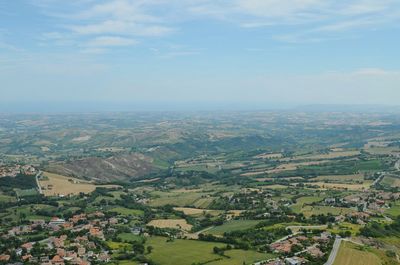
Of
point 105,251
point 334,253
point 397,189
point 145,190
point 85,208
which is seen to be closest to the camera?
point 334,253

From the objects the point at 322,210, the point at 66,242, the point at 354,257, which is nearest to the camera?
the point at 354,257

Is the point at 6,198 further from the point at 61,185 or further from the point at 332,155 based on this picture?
the point at 332,155

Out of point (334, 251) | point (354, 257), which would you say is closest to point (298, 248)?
point (334, 251)

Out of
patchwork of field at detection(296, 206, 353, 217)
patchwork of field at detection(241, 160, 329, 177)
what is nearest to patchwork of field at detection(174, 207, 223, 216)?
patchwork of field at detection(296, 206, 353, 217)

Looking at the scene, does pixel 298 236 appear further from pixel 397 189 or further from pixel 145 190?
pixel 145 190

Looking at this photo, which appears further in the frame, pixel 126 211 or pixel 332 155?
pixel 332 155

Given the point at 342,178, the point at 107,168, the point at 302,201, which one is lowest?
the point at 107,168

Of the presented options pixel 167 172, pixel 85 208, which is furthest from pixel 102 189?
pixel 167 172
